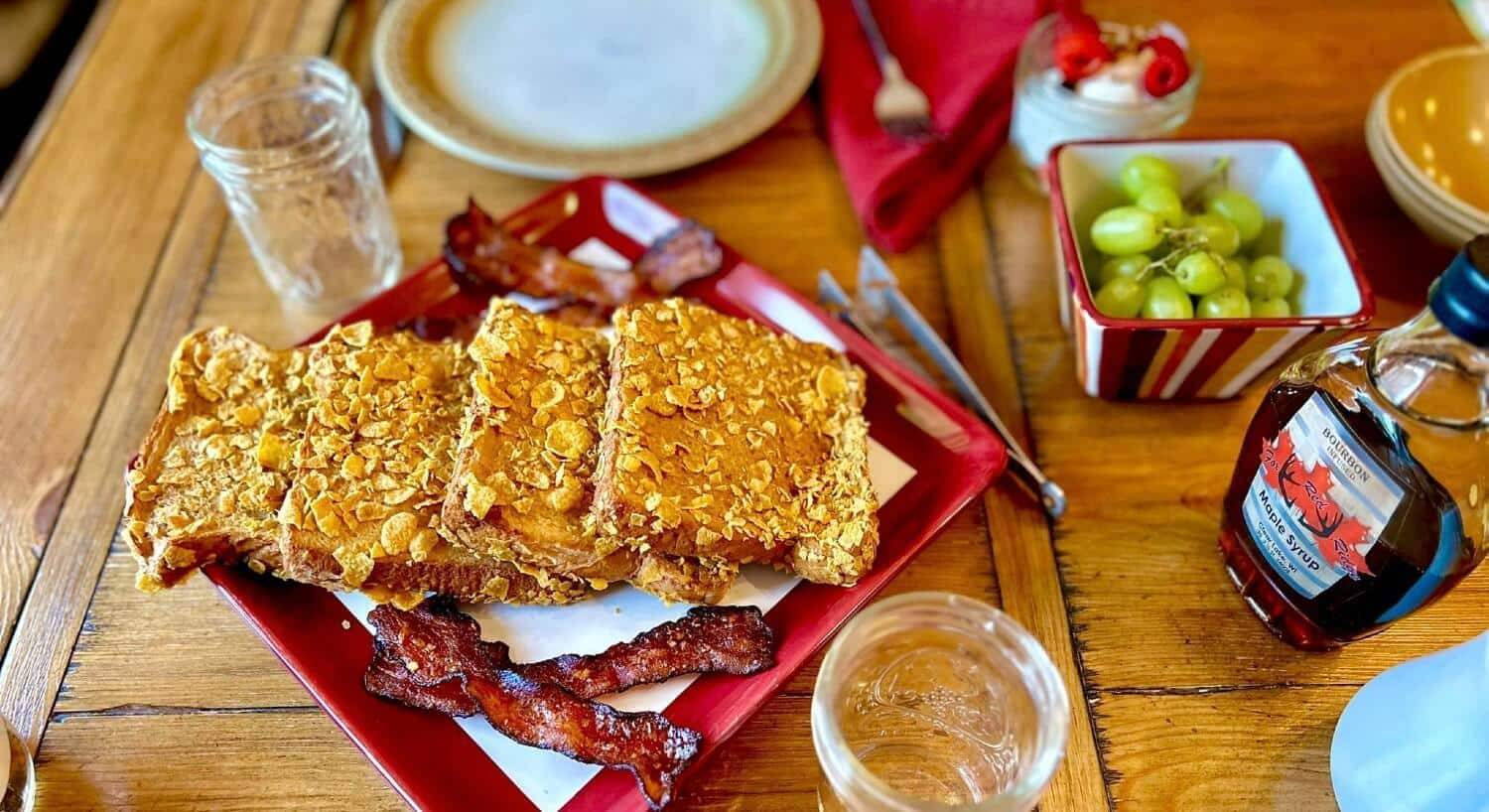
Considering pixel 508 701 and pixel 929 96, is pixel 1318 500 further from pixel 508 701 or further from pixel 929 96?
pixel 929 96

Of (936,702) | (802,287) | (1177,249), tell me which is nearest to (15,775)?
(936,702)

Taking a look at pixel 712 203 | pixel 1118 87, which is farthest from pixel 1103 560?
pixel 712 203

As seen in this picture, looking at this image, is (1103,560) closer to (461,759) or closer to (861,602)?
(861,602)

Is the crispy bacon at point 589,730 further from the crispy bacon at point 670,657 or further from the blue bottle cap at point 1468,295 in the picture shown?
the blue bottle cap at point 1468,295

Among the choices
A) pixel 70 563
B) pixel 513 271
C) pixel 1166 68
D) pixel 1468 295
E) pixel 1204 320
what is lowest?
pixel 70 563

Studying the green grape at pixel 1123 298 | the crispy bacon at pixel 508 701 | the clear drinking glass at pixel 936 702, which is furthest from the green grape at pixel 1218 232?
the crispy bacon at pixel 508 701

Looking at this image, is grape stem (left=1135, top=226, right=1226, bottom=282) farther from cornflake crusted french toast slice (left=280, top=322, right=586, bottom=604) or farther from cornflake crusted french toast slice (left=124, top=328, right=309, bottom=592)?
cornflake crusted french toast slice (left=124, top=328, right=309, bottom=592)

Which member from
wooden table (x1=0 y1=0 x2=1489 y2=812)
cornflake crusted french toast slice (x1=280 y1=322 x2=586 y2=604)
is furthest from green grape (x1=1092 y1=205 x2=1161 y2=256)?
cornflake crusted french toast slice (x1=280 y1=322 x2=586 y2=604)
